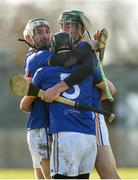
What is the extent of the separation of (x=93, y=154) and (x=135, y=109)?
18.4 metres

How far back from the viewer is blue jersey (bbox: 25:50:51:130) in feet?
27.2

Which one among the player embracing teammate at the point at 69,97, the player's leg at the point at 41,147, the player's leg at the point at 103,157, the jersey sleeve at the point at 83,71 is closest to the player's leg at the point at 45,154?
the player's leg at the point at 41,147

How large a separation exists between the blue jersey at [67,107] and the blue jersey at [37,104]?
200 mm

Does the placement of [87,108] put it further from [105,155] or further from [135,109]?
[135,109]

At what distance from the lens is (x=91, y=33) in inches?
344

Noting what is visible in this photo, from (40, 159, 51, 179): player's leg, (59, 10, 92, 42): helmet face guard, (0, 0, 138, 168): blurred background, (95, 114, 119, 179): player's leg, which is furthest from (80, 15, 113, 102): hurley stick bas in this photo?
(0, 0, 138, 168): blurred background

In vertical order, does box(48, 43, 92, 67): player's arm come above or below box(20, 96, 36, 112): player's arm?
above

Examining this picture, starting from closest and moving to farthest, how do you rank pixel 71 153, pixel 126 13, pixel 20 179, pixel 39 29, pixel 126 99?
pixel 71 153 → pixel 39 29 → pixel 20 179 → pixel 126 99 → pixel 126 13

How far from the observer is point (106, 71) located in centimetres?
2506

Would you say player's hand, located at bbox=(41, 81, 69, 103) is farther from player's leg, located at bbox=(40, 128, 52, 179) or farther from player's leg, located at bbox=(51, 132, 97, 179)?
player's leg, located at bbox=(40, 128, 52, 179)

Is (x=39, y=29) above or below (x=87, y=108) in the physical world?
above

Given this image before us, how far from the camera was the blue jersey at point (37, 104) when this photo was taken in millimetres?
8281

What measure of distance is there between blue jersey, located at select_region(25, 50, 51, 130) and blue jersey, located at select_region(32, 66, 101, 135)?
0.65ft

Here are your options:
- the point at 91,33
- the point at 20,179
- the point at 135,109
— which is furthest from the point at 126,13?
the point at 91,33
